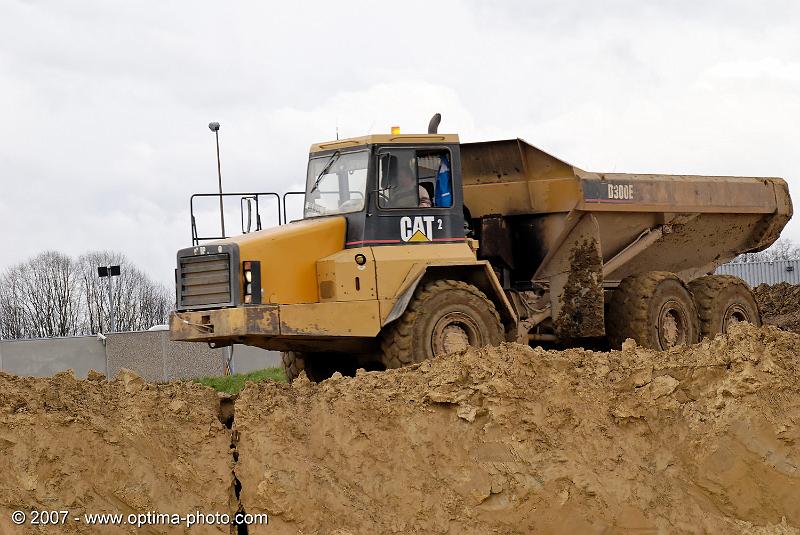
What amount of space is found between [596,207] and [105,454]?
6.84m

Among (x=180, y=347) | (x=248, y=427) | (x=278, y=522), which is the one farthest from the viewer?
(x=180, y=347)

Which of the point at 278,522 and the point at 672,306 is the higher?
the point at 672,306

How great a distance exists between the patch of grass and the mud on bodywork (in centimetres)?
577

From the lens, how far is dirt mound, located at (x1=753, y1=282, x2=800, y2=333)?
68.9 feet

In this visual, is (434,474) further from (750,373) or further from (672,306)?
(672,306)

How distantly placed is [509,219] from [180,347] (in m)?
12.2

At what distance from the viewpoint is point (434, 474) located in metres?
8.02

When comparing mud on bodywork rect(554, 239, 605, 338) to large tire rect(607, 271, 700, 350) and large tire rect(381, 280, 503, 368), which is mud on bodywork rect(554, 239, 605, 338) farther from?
large tire rect(381, 280, 503, 368)

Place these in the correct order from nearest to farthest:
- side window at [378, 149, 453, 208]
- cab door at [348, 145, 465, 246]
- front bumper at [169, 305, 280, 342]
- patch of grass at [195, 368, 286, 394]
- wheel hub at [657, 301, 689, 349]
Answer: front bumper at [169, 305, 280, 342]
cab door at [348, 145, 465, 246]
side window at [378, 149, 453, 208]
wheel hub at [657, 301, 689, 349]
patch of grass at [195, 368, 286, 394]

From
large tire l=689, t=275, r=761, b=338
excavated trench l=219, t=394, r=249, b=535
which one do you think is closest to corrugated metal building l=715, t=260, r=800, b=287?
large tire l=689, t=275, r=761, b=338

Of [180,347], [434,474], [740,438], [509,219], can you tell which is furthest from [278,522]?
[180,347]

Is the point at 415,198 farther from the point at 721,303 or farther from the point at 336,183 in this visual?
the point at 721,303

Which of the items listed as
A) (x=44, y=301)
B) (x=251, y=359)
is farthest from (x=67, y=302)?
(x=251, y=359)

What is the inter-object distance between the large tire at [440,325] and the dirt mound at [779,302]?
10720 millimetres
